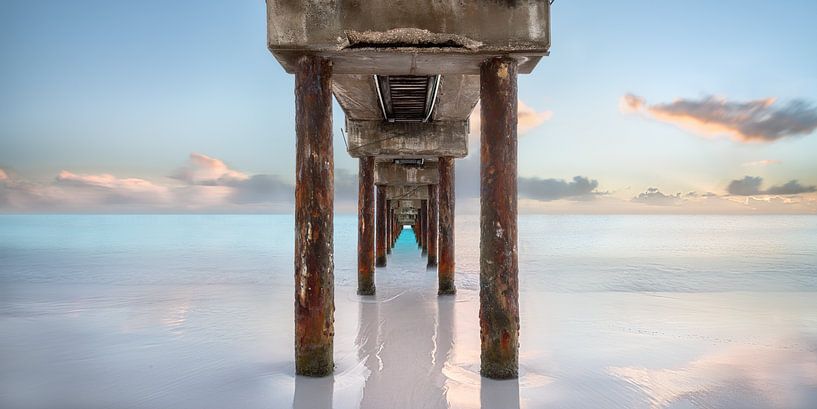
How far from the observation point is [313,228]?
15.9 ft

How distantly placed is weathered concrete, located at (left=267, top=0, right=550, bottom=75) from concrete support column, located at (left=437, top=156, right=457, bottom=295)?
21.0 ft

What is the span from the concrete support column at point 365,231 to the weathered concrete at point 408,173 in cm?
583

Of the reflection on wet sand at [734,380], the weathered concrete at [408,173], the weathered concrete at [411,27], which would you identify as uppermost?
the weathered concrete at [411,27]

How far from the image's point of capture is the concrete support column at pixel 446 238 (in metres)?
10.8

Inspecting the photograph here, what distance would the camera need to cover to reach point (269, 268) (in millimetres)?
20156

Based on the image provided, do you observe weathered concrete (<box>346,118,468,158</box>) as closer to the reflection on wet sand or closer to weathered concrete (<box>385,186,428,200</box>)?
the reflection on wet sand

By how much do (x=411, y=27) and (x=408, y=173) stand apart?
12.8m

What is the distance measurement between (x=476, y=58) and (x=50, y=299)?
12.1 metres

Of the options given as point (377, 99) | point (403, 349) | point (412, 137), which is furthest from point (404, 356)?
point (412, 137)

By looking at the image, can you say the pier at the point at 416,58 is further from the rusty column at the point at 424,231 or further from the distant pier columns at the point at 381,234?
the rusty column at the point at 424,231

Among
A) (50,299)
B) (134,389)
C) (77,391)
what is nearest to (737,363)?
(134,389)

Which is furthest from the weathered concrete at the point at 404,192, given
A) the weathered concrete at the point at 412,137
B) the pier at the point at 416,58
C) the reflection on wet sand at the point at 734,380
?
the pier at the point at 416,58

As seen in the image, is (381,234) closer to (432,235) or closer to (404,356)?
(432,235)

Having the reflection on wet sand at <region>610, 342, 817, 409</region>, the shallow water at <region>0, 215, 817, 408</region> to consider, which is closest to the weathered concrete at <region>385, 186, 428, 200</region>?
the shallow water at <region>0, 215, 817, 408</region>
